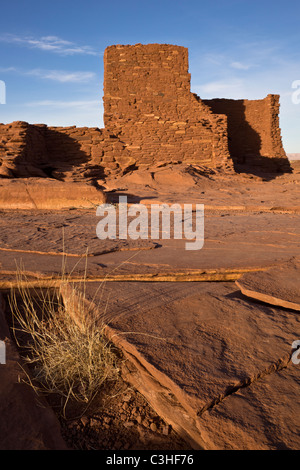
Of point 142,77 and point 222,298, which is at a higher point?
point 142,77

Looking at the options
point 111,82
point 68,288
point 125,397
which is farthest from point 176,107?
point 125,397

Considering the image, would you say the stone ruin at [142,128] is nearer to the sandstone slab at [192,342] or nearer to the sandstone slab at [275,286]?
the sandstone slab at [275,286]

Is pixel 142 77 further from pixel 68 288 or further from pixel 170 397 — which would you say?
pixel 170 397

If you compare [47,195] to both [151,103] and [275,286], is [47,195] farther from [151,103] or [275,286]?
[151,103]

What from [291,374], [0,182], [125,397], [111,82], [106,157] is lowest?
[125,397]

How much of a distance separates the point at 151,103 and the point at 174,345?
408 inches

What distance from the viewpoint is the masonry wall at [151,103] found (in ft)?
34.5

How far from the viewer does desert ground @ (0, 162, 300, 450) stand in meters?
1.03

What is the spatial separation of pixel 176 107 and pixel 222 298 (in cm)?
1007

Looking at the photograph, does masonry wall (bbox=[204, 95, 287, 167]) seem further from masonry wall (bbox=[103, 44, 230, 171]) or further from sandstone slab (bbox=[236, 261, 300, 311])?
sandstone slab (bbox=[236, 261, 300, 311])

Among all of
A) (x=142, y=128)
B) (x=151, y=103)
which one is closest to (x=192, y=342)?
(x=142, y=128)

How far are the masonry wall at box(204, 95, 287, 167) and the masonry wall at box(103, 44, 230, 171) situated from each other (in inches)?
137

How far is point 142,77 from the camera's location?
1060 centimetres

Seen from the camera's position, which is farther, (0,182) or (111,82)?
(111,82)
